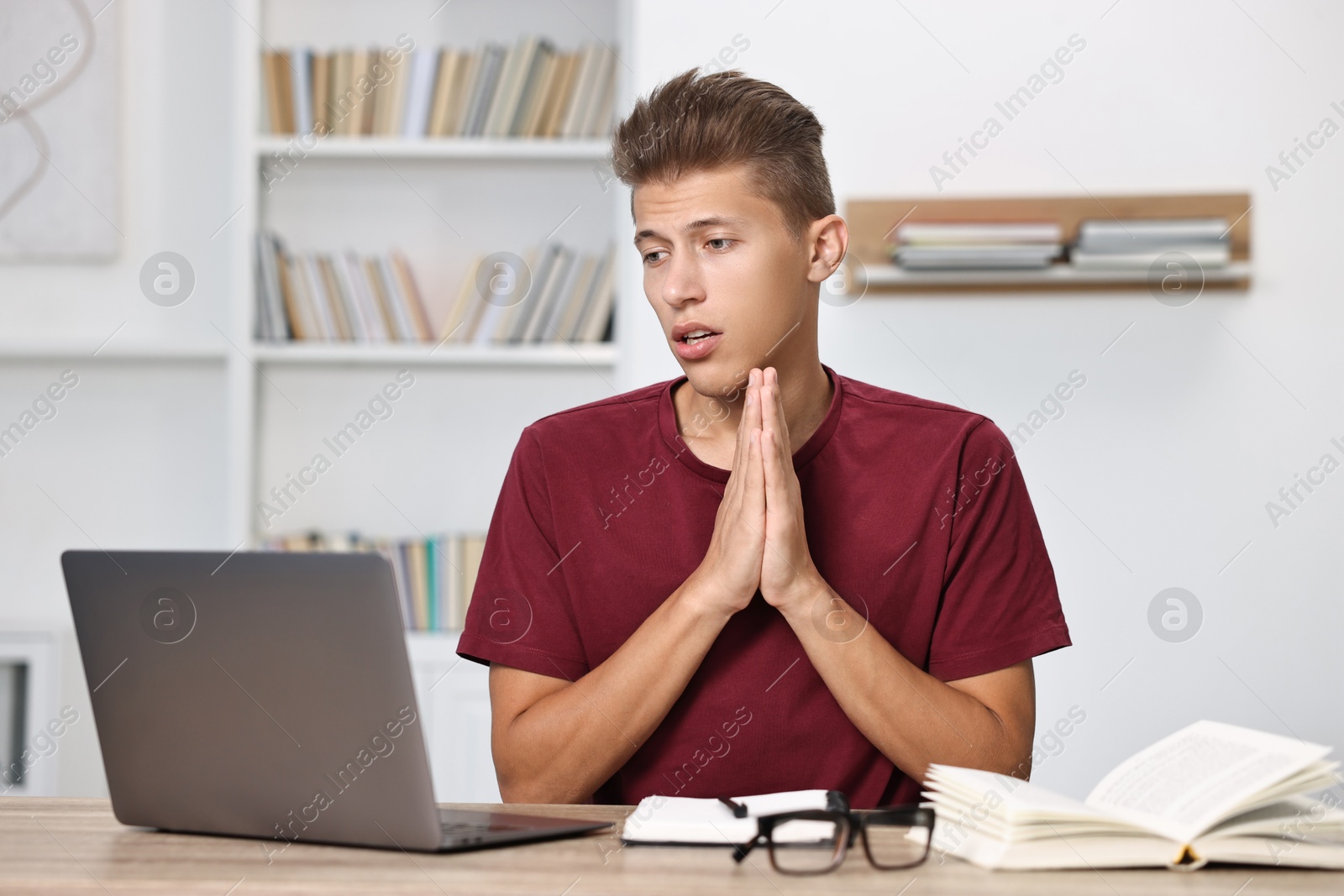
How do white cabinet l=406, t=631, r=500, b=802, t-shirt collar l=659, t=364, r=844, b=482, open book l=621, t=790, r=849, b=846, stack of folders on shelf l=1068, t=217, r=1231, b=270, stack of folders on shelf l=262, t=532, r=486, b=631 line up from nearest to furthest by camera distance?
open book l=621, t=790, r=849, b=846, t-shirt collar l=659, t=364, r=844, b=482, stack of folders on shelf l=1068, t=217, r=1231, b=270, white cabinet l=406, t=631, r=500, b=802, stack of folders on shelf l=262, t=532, r=486, b=631

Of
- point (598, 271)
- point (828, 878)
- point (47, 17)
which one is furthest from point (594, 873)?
point (47, 17)

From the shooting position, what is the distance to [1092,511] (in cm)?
271

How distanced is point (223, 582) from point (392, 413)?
90.5 inches

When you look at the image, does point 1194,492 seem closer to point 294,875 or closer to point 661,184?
point 661,184

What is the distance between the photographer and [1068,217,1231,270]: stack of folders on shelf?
2.60 m

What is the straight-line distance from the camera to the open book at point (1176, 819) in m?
0.89

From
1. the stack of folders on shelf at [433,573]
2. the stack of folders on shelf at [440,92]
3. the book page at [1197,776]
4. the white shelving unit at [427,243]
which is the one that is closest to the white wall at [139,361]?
the white shelving unit at [427,243]

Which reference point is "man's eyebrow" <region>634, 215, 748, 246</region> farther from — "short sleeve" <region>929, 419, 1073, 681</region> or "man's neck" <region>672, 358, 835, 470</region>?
"short sleeve" <region>929, 419, 1073, 681</region>

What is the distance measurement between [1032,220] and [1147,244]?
0.25 meters

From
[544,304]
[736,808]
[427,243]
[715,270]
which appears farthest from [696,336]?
[427,243]

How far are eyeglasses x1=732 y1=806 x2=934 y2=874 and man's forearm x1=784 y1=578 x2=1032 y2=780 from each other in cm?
32

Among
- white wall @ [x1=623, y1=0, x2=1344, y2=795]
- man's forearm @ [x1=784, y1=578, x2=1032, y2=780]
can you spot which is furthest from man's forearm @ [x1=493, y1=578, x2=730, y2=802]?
white wall @ [x1=623, y1=0, x2=1344, y2=795]

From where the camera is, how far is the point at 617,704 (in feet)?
4.30

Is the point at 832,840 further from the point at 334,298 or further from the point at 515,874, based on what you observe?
the point at 334,298
